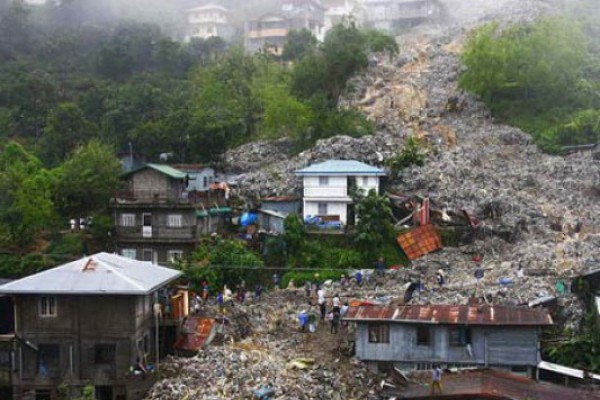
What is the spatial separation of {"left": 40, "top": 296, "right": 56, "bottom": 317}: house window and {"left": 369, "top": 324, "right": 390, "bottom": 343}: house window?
40.3ft

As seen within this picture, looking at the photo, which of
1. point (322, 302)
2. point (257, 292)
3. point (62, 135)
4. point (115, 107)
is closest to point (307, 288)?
point (257, 292)

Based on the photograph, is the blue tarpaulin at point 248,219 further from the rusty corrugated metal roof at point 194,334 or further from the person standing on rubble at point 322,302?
the rusty corrugated metal roof at point 194,334

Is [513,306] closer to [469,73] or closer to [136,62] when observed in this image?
[469,73]

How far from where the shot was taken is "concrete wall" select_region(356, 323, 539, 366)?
28.3m

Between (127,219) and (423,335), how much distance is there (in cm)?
2249

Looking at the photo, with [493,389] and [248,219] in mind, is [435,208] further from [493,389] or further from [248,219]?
[493,389]

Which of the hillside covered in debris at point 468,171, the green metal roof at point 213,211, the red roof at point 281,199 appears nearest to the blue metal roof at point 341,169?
the red roof at point 281,199

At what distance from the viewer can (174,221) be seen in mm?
44812

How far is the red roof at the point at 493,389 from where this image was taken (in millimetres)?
→ 24828

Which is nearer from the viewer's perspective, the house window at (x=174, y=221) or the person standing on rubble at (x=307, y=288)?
the person standing on rubble at (x=307, y=288)

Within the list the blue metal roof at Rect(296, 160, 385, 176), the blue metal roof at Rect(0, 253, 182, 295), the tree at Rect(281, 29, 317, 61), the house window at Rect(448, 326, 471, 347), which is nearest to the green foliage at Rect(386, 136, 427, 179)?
the blue metal roof at Rect(296, 160, 385, 176)

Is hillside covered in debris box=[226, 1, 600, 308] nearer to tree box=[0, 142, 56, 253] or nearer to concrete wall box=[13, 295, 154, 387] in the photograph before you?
tree box=[0, 142, 56, 253]

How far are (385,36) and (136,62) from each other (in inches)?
1177

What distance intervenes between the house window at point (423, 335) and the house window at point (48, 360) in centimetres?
1389
